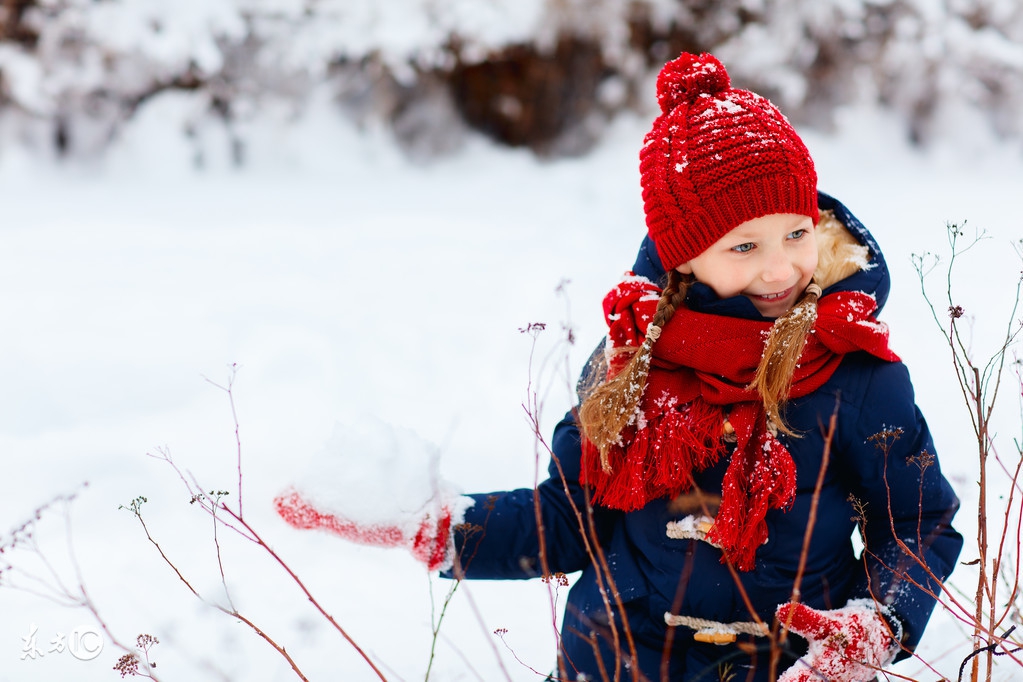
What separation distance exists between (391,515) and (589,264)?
2.67 metres

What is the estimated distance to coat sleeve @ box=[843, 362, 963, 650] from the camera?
5.22 feet

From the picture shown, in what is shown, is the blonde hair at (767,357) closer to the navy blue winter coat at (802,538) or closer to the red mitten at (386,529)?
the navy blue winter coat at (802,538)

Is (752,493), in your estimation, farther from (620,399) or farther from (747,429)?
(620,399)

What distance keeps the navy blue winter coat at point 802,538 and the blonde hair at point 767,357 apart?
0.11 feet

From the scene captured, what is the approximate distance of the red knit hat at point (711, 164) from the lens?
5.11ft

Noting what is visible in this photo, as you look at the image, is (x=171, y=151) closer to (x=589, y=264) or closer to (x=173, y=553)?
(x=589, y=264)

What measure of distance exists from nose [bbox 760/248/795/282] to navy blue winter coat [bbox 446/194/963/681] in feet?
0.23

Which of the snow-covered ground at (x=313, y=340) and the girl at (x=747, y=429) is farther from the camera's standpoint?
the snow-covered ground at (x=313, y=340)

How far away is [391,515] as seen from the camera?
1664 millimetres

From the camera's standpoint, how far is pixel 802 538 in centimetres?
166

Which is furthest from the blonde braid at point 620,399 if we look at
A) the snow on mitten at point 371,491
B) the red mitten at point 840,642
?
the red mitten at point 840,642

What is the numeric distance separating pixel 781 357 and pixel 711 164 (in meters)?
0.37

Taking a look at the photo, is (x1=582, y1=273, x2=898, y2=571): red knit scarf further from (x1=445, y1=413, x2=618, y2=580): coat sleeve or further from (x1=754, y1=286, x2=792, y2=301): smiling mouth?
(x1=445, y1=413, x2=618, y2=580): coat sleeve

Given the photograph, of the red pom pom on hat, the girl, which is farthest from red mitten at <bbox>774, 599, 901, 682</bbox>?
the red pom pom on hat
